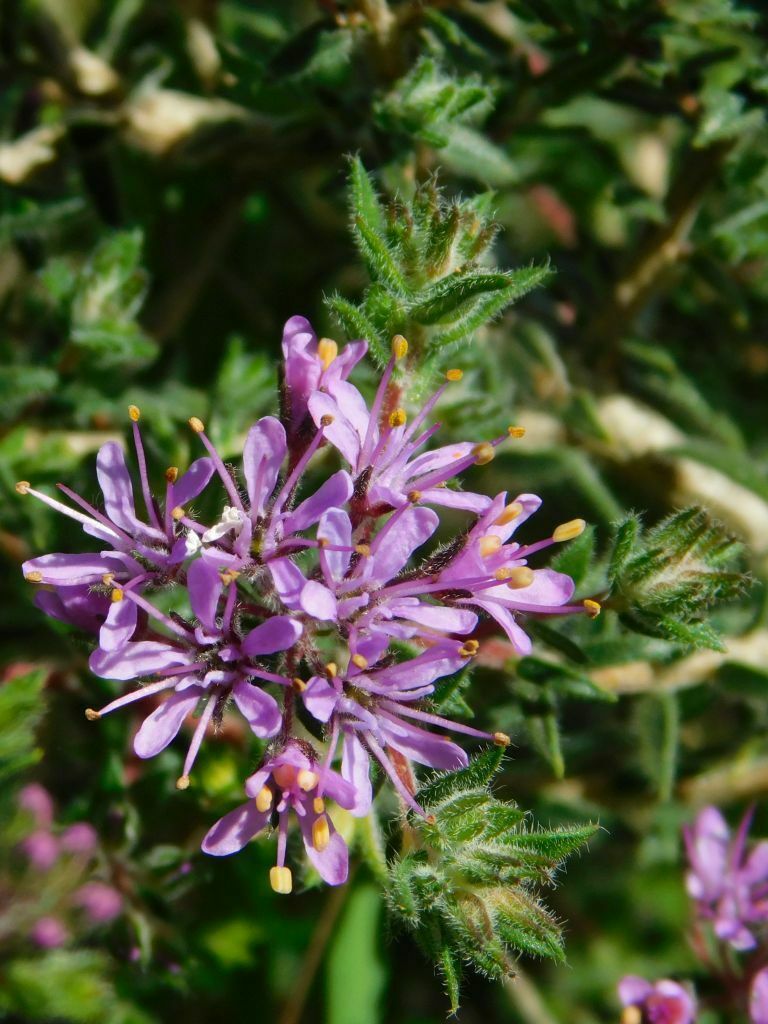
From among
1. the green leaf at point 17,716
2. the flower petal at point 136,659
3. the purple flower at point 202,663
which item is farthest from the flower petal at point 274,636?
Result: the green leaf at point 17,716

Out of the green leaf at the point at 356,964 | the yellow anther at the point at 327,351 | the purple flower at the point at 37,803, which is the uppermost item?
the yellow anther at the point at 327,351

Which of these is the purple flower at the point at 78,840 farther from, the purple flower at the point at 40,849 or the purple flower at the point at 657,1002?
the purple flower at the point at 657,1002

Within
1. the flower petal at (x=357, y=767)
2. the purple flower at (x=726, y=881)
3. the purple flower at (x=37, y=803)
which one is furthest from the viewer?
the purple flower at (x=37, y=803)

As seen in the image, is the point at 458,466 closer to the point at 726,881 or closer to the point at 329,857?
the point at 329,857

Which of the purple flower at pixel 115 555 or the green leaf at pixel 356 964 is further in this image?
the green leaf at pixel 356 964

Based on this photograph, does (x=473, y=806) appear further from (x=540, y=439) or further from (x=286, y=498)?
(x=540, y=439)

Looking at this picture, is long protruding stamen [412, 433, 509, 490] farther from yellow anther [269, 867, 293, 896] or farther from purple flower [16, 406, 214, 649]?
yellow anther [269, 867, 293, 896]
